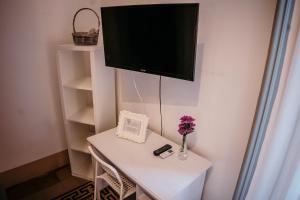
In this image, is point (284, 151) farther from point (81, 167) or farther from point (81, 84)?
point (81, 167)

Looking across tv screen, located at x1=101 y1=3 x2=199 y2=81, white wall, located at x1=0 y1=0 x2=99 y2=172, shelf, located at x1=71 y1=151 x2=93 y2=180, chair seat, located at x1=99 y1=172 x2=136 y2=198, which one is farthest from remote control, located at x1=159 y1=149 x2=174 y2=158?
white wall, located at x1=0 y1=0 x2=99 y2=172

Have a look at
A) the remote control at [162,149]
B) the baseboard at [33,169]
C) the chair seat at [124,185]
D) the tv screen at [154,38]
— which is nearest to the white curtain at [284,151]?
the tv screen at [154,38]

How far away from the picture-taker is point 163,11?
1.23 m

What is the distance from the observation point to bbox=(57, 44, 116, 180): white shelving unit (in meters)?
1.80

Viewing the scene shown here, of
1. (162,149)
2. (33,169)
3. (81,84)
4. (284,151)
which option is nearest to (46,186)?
(33,169)

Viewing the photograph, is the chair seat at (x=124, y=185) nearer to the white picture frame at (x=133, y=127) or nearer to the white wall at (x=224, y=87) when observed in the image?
the white picture frame at (x=133, y=127)

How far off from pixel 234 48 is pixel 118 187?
126cm

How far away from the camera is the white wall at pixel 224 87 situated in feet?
3.68

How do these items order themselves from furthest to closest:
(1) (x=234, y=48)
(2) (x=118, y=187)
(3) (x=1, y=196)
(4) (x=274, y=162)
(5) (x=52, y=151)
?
(5) (x=52, y=151) < (2) (x=118, y=187) < (3) (x=1, y=196) < (1) (x=234, y=48) < (4) (x=274, y=162)

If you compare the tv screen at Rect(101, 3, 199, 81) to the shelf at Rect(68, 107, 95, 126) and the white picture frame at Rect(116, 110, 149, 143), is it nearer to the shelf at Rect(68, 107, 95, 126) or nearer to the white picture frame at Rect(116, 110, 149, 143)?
the white picture frame at Rect(116, 110, 149, 143)

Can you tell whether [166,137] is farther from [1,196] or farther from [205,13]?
[1,196]

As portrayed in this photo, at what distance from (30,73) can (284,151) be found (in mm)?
2112

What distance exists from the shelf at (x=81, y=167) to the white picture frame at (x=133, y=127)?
77cm

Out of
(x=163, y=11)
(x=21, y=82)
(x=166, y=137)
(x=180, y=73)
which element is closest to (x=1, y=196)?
(x=21, y=82)
